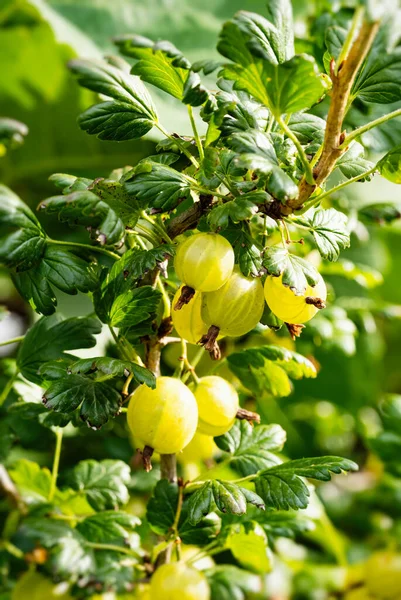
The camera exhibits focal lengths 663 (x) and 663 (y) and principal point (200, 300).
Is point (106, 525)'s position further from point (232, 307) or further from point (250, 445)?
point (232, 307)

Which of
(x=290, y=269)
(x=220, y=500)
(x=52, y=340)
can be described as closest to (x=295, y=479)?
(x=220, y=500)

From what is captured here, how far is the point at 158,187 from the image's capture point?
53 centimetres

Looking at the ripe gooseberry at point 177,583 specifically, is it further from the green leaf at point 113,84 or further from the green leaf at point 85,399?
the green leaf at point 113,84

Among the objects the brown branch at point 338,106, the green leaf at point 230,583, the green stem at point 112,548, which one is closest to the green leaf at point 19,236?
the brown branch at point 338,106

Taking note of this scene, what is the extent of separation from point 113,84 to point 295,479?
0.37 m

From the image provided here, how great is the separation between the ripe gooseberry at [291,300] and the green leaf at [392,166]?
0.34 ft

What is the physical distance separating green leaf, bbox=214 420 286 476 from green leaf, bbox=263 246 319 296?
24 centimetres

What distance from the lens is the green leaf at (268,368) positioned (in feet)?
2.36

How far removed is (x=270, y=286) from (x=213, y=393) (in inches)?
5.1

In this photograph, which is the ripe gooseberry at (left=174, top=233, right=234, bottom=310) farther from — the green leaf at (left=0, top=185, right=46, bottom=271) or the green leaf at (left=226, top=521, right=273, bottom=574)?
the green leaf at (left=226, top=521, right=273, bottom=574)

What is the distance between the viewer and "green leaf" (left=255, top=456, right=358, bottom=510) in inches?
22.8

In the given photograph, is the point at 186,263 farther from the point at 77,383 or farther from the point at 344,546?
the point at 344,546

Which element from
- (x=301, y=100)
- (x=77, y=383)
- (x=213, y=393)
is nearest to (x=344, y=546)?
(x=213, y=393)

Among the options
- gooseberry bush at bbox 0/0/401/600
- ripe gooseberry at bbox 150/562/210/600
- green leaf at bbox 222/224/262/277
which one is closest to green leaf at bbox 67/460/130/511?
gooseberry bush at bbox 0/0/401/600
